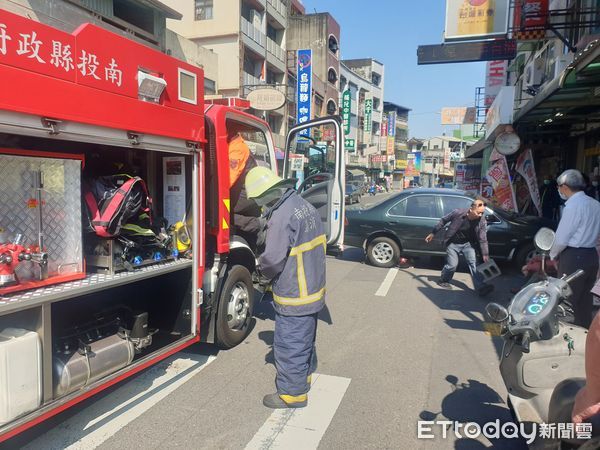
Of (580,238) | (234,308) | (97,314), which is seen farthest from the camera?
(234,308)

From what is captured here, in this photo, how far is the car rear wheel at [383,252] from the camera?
29.1 ft

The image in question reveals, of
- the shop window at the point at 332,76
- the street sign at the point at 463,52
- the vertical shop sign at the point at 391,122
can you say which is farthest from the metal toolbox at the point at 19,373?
the vertical shop sign at the point at 391,122

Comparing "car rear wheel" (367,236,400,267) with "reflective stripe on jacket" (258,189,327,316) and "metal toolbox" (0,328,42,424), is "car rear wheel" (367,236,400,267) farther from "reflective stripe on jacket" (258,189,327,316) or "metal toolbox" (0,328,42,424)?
"metal toolbox" (0,328,42,424)

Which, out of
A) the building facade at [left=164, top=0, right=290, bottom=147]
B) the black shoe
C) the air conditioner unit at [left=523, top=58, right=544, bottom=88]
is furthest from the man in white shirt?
the building facade at [left=164, top=0, right=290, bottom=147]

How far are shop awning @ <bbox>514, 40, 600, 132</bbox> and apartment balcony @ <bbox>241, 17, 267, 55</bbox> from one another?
697 inches

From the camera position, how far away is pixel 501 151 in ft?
36.4

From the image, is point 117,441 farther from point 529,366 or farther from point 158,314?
point 529,366

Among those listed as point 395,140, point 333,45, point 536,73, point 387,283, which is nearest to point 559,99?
point 387,283

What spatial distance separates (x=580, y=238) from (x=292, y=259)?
297cm

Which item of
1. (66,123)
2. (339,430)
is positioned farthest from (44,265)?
(339,430)

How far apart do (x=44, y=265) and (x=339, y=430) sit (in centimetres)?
230

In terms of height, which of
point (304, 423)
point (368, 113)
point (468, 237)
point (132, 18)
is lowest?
point (304, 423)

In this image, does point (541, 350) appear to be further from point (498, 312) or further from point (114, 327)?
point (114, 327)

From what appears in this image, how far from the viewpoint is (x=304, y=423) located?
126 inches
